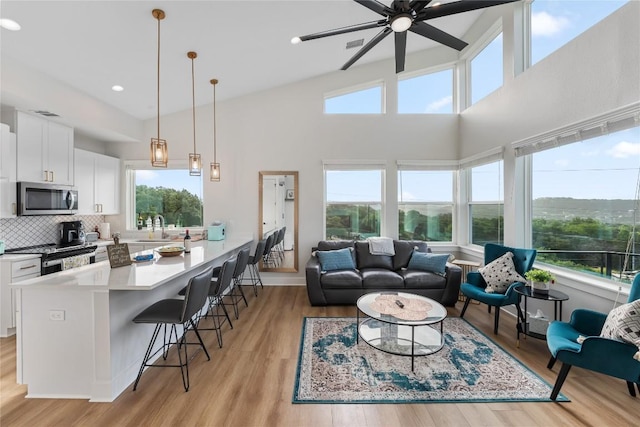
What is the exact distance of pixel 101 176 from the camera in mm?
4582

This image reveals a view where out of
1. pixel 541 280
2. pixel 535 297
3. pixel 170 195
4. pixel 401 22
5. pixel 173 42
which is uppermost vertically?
pixel 173 42

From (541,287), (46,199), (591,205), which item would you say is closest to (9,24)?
(46,199)

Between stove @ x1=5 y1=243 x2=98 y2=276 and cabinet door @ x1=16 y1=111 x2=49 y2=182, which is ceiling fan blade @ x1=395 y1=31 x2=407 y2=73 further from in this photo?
stove @ x1=5 y1=243 x2=98 y2=276

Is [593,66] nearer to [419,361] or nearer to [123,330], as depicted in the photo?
[419,361]

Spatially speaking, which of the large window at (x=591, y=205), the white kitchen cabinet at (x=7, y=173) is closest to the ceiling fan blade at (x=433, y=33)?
the large window at (x=591, y=205)

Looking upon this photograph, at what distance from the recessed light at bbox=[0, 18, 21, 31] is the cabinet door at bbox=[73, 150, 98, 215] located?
1.90 m

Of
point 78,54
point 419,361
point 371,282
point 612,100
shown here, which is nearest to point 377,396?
point 419,361

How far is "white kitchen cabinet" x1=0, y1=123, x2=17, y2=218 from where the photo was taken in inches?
122

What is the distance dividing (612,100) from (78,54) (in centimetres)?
540

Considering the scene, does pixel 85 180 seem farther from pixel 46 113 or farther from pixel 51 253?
pixel 51 253

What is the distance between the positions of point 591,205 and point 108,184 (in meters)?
6.80

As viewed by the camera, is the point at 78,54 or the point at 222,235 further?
the point at 222,235

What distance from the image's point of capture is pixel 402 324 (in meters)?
2.35

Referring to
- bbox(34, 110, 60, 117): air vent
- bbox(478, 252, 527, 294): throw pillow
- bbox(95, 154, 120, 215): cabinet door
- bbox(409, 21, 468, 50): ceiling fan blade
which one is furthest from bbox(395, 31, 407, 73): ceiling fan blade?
bbox(95, 154, 120, 215): cabinet door
